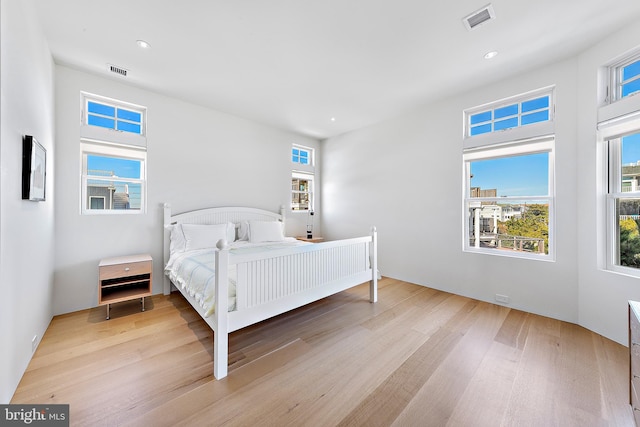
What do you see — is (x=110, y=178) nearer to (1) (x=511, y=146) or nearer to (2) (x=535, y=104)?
(1) (x=511, y=146)

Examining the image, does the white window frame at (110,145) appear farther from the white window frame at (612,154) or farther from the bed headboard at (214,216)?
the white window frame at (612,154)

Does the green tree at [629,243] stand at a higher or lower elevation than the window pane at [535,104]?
lower

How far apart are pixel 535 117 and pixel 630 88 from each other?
705 mm

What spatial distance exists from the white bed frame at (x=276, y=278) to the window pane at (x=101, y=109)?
1.39m

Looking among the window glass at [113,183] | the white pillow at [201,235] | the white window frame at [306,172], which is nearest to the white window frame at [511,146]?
the white window frame at [306,172]

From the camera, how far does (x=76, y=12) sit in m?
1.96

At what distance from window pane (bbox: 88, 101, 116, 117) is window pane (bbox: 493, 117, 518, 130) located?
200 inches

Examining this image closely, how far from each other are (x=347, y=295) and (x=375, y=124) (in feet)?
10.2

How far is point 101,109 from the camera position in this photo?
3061 millimetres

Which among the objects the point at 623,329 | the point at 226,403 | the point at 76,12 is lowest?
the point at 226,403

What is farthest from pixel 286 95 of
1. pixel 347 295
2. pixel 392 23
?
pixel 347 295

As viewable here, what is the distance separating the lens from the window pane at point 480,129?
3198 millimetres

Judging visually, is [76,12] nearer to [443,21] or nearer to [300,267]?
[300,267]

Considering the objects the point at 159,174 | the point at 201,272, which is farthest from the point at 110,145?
the point at 201,272
